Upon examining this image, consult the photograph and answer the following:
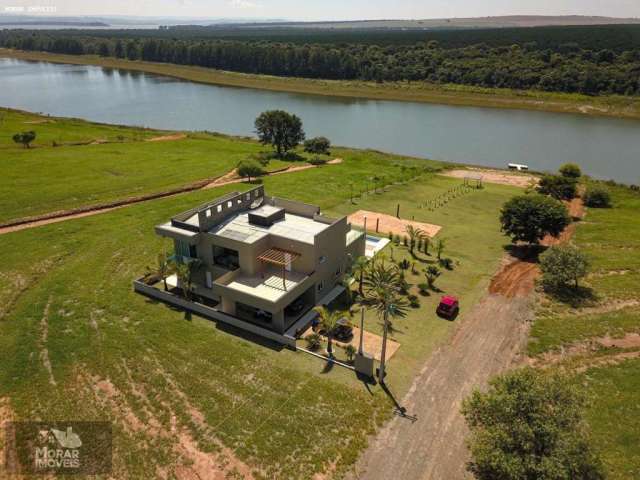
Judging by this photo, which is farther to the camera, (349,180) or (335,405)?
(349,180)

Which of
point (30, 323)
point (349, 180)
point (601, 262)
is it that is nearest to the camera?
point (30, 323)

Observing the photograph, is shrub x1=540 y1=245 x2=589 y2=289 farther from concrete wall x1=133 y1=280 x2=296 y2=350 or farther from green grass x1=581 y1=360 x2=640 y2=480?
concrete wall x1=133 y1=280 x2=296 y2=350

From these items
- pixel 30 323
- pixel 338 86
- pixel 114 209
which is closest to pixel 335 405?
pixel 30 323

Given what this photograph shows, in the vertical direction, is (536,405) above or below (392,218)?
above

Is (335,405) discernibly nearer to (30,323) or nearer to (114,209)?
(30,323)

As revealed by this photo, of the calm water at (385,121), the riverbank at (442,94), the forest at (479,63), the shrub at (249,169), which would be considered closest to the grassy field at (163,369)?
the shrub at (249,169)

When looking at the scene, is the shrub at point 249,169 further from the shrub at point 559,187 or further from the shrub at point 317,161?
the shrub at point 559,187

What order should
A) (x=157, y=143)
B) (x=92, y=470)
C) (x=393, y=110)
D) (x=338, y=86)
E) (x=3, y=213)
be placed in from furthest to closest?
(x=338, y=86)
(x=393, y=110)
(x=157, y=143)
(x=3, y=213)
(x=92, y=470)
